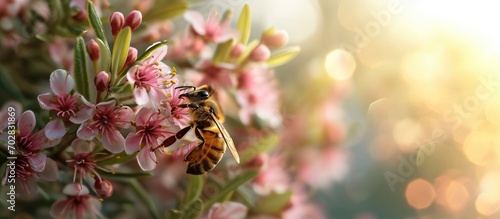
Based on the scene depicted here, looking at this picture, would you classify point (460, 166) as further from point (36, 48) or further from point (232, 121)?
point (36, 48)

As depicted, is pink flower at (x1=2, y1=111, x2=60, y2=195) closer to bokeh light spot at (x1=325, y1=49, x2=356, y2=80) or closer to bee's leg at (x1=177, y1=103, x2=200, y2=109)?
bee's leg at (x1=177, y1=103, x2=200, y2=109)

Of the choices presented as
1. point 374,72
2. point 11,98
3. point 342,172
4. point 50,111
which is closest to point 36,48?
point 11,98

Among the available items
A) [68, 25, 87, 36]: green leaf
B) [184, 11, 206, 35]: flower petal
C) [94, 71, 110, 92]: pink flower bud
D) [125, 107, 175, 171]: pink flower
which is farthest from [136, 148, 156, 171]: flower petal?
[184, 11, 206, 35]: flower petal

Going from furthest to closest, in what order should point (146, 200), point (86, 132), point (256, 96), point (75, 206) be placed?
1. point (256, 96)
2. point (146, 200)
3. point (75, 206)
4. point (86, 132)

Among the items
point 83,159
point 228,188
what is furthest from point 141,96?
point 228,188

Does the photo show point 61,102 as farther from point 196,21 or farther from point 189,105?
point 196,21
